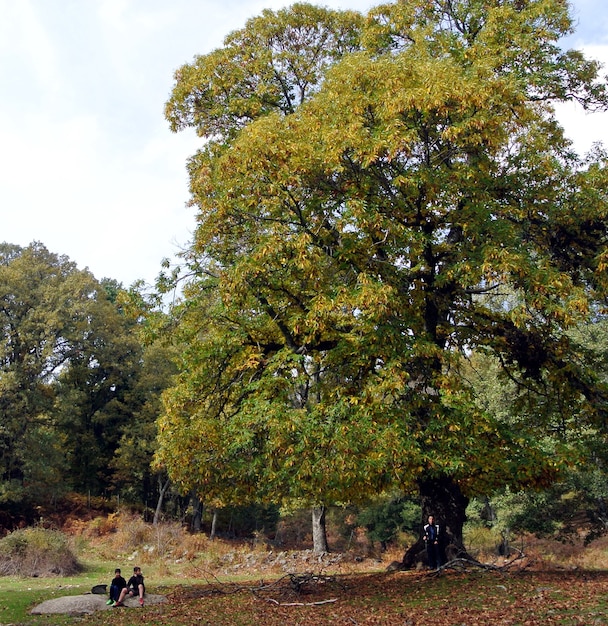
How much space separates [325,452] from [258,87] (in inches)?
408

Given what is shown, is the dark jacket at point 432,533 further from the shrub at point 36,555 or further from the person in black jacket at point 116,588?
the shrub at point 36,555

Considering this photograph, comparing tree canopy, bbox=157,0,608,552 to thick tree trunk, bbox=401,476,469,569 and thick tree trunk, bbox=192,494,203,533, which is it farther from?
thick tree trunk, bbox=192,494,203,533

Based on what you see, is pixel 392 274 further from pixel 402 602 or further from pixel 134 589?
pixel 134 589

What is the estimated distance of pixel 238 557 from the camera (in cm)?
2827

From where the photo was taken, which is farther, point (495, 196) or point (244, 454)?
point (495, 196)

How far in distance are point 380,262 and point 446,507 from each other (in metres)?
6.16

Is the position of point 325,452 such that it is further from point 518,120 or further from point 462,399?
point 518,120

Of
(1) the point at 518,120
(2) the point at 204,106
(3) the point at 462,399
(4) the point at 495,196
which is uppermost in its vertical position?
(2) the point at 204,106

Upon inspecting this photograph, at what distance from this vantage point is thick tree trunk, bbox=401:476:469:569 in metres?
14.1

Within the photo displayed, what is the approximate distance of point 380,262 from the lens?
12953 millimetres

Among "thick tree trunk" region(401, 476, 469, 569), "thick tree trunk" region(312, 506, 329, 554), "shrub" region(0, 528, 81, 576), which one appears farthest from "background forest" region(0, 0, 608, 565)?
"thick tree trunk" region(312, 506, 329, 554)

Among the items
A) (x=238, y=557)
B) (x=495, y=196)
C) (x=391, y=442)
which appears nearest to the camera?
(x=391, y=442)

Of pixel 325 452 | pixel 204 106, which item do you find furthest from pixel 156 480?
pixel 325 452

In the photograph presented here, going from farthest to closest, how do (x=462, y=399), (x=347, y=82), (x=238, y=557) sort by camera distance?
(x=238, y=557)
(x=347, y=82)
(x=462, y=399)
